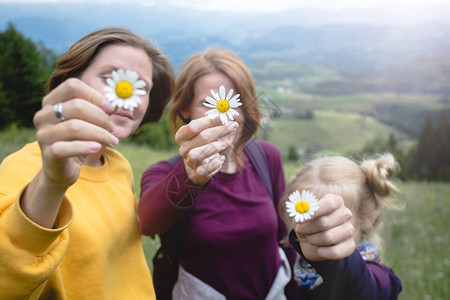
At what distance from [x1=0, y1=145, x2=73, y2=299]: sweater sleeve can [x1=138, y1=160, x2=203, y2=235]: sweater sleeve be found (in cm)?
55

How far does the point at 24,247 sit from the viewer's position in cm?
89

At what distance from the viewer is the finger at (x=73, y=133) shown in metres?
0.73

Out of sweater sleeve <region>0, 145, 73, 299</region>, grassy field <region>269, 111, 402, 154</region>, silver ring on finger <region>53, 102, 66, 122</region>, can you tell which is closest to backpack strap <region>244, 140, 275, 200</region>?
sweater sleeve <region>0, 145, 73, 299</region>

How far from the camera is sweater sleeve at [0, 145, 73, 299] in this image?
868 millimetres

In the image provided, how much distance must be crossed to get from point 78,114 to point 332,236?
89 cm

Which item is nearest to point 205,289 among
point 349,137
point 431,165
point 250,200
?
point 250,200

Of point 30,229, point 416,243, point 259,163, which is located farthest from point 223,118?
point 416,243

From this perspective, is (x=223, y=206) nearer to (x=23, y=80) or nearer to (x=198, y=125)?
(x=198, y=125)

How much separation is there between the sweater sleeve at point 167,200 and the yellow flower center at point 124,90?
2.14 ft

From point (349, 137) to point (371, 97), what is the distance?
33671 mm

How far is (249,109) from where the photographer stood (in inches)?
53.4

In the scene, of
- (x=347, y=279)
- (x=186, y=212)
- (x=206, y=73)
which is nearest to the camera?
(x=347, y=279)

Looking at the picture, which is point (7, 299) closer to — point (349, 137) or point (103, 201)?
point (103, 201)

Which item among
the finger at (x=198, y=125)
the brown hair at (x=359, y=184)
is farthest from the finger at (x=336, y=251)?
the brown hair at (x=359, y=184)
